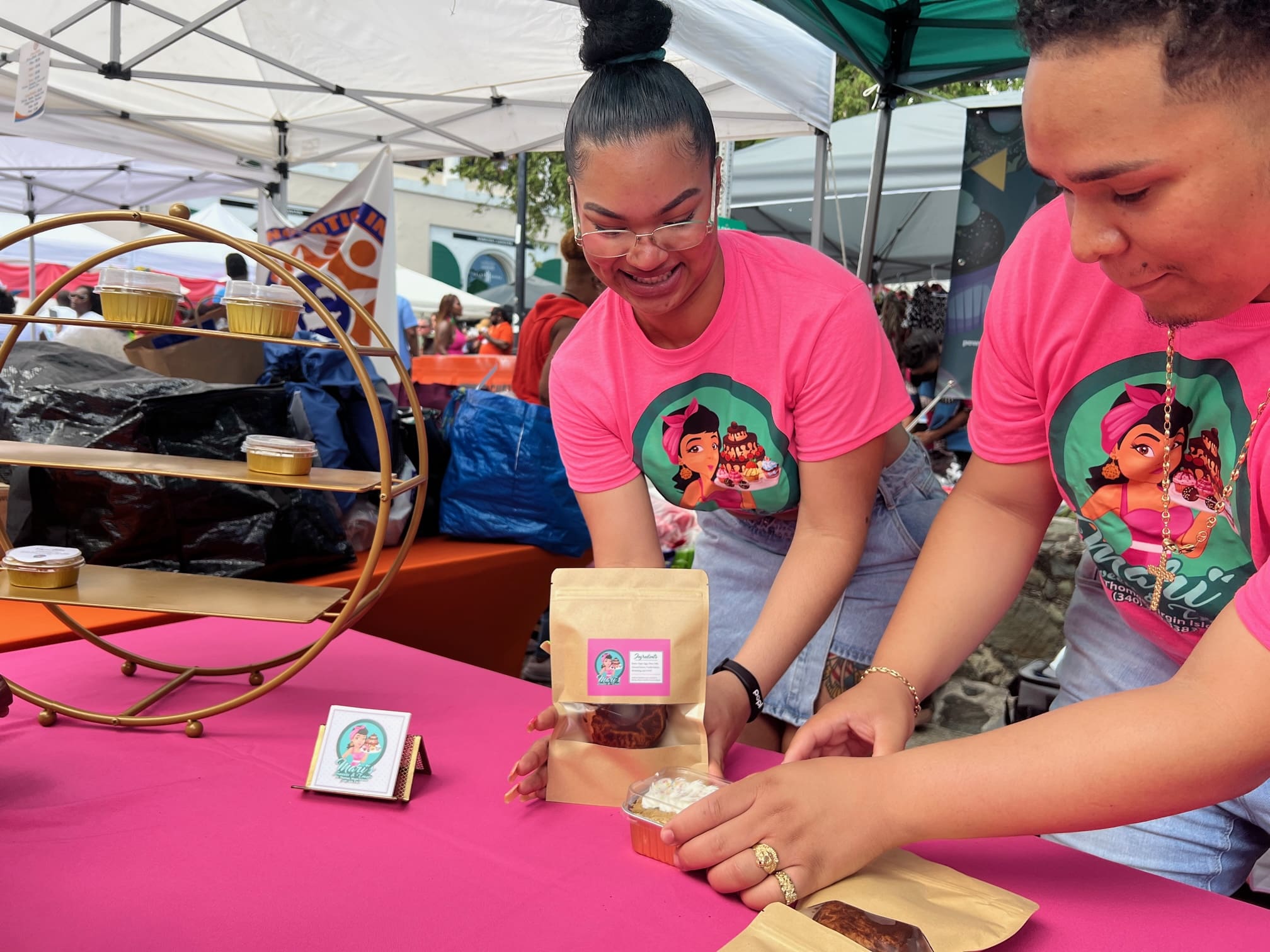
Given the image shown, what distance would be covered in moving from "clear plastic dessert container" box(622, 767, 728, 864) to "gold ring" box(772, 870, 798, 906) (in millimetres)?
131

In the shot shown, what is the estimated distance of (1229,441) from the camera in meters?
1.06

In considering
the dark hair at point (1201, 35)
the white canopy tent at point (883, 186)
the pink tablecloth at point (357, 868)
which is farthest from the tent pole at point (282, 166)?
the dark hair at point (1201, 35)

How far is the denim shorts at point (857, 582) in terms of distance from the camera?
68.6 inches

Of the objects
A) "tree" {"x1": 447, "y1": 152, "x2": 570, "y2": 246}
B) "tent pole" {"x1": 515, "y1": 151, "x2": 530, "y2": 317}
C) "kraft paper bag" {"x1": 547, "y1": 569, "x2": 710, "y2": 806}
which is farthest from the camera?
"tree" {"x1": 447, "y1": 152, "x2": 570, "y2": 246}

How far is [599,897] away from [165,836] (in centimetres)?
47

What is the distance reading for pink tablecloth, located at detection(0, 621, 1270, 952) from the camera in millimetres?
854

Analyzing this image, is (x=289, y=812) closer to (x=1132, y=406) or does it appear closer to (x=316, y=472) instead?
(x=316, y=472)

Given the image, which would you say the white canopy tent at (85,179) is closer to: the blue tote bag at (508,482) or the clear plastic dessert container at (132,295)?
the blue tote bag at (508,482)

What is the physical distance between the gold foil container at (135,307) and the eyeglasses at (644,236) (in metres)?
0.66

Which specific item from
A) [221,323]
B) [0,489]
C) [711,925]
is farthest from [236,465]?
[221,323]

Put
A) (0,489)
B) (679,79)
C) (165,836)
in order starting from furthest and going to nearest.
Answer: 1. (0,489)
2. (679,79)
3. (165,836)

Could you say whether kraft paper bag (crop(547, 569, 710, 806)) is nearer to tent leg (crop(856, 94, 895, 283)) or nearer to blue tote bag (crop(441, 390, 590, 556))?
blue tote bag (crop(441, 390, 590, 556))

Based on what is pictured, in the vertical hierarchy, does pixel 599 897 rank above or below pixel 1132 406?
below

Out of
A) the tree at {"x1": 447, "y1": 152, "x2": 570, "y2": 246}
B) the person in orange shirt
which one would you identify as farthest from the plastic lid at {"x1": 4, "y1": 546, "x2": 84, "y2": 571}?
the tree at {"x1": 447, "y1": 152, "x2": 570, "y2": 246}
